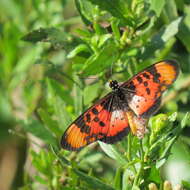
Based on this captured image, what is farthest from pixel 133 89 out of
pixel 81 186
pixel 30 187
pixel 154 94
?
pixel 30 187

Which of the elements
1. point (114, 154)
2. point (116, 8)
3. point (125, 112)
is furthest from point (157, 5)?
point (114, 154)

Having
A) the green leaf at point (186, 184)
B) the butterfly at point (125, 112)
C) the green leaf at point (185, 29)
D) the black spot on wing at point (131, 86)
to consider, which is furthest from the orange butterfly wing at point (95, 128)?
the green leaf at point (185, 29)

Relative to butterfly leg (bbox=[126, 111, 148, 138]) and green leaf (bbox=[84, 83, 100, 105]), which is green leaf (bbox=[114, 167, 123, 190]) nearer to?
butterfly leg (bbox=[126, 111, 148, 138])

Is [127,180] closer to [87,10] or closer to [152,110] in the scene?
[152,110]

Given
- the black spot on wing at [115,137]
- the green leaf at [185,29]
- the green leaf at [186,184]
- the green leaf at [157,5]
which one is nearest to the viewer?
the green leaf at [186,184]

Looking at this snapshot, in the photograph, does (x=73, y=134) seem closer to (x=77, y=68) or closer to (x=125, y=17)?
(x=77, y=68)

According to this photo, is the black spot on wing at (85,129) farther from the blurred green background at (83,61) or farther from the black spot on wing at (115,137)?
the blurred green background at (83,61)

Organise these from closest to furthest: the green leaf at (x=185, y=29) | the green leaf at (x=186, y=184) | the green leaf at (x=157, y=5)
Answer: the green leaf at (x=186, y=184), the green leaf at (x=157, y=5), the green leaf at (x=185, y=29)
